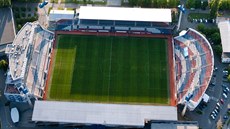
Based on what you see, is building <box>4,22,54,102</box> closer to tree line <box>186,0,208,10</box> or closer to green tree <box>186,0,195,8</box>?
green tree <box>186,0,195,8</box>

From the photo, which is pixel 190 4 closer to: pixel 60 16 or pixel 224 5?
pixel 224 5

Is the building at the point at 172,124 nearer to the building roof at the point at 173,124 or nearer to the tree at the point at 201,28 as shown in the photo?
the building roof at the point at 173,124

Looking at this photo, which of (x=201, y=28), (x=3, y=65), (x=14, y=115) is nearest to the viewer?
(x=14, y=115)

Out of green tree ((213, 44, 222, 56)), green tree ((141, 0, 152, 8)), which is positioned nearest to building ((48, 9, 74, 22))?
green tree ((141, 0, 152, 8))

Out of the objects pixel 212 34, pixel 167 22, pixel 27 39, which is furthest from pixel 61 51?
pixel 212 34

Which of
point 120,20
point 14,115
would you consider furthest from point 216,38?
point 14,115

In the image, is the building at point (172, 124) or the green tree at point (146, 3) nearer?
the building at point (172, 124)

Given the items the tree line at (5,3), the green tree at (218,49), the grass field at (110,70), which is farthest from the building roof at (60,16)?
the green tree at (218,49)

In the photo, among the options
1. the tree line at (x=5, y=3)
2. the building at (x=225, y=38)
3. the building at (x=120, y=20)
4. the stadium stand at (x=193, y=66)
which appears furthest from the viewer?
the tree line at (x=5, y=3)
